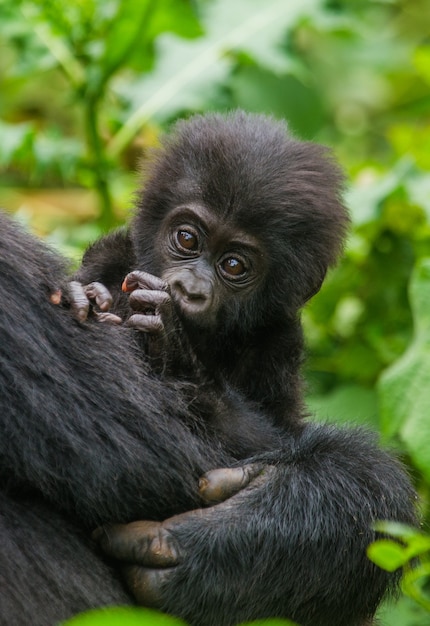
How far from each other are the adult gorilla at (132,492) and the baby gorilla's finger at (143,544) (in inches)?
0.8

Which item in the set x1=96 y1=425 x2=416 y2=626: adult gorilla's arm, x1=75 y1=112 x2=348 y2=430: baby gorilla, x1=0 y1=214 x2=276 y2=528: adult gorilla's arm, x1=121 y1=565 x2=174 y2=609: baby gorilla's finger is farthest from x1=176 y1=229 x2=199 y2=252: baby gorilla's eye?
x1=121 y1=565 x2=174 y2=609: baby gorilla's finger

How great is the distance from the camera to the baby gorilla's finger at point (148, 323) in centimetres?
281

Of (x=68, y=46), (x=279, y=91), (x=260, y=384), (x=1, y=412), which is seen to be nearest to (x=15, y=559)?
(x=1, y=412)

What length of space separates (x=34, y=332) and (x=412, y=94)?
6330mm

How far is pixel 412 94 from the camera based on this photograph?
27.7 ft

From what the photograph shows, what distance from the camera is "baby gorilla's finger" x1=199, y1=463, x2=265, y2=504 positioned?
272 centimetres

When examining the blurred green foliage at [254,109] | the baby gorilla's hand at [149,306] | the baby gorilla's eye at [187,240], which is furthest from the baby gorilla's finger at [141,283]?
the blurred green foliage at [254,109]

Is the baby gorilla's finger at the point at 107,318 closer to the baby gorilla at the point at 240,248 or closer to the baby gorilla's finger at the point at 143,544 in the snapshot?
the baby gorilla at the point at 240,248

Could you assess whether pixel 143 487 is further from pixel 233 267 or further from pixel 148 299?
pixel 233 267

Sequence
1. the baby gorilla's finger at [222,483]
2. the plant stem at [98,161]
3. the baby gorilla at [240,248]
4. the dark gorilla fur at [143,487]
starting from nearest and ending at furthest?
the dark gorilla fur at [143,487] → the baby gorilla's finger at [222,483] → the baby gorilla at [240,248] → the plant stem at [98,161]

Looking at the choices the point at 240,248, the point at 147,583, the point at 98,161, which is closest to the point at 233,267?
the point at 240,248

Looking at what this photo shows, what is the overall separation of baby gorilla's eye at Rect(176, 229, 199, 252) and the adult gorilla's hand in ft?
2.93

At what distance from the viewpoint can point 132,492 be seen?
2.67 meters

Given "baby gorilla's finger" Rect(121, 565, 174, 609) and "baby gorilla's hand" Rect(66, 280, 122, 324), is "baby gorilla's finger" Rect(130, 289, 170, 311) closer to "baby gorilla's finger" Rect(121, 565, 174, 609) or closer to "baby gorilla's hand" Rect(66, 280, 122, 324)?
"baby gorilla's hand" Rect(66, 280, 122, 324)
